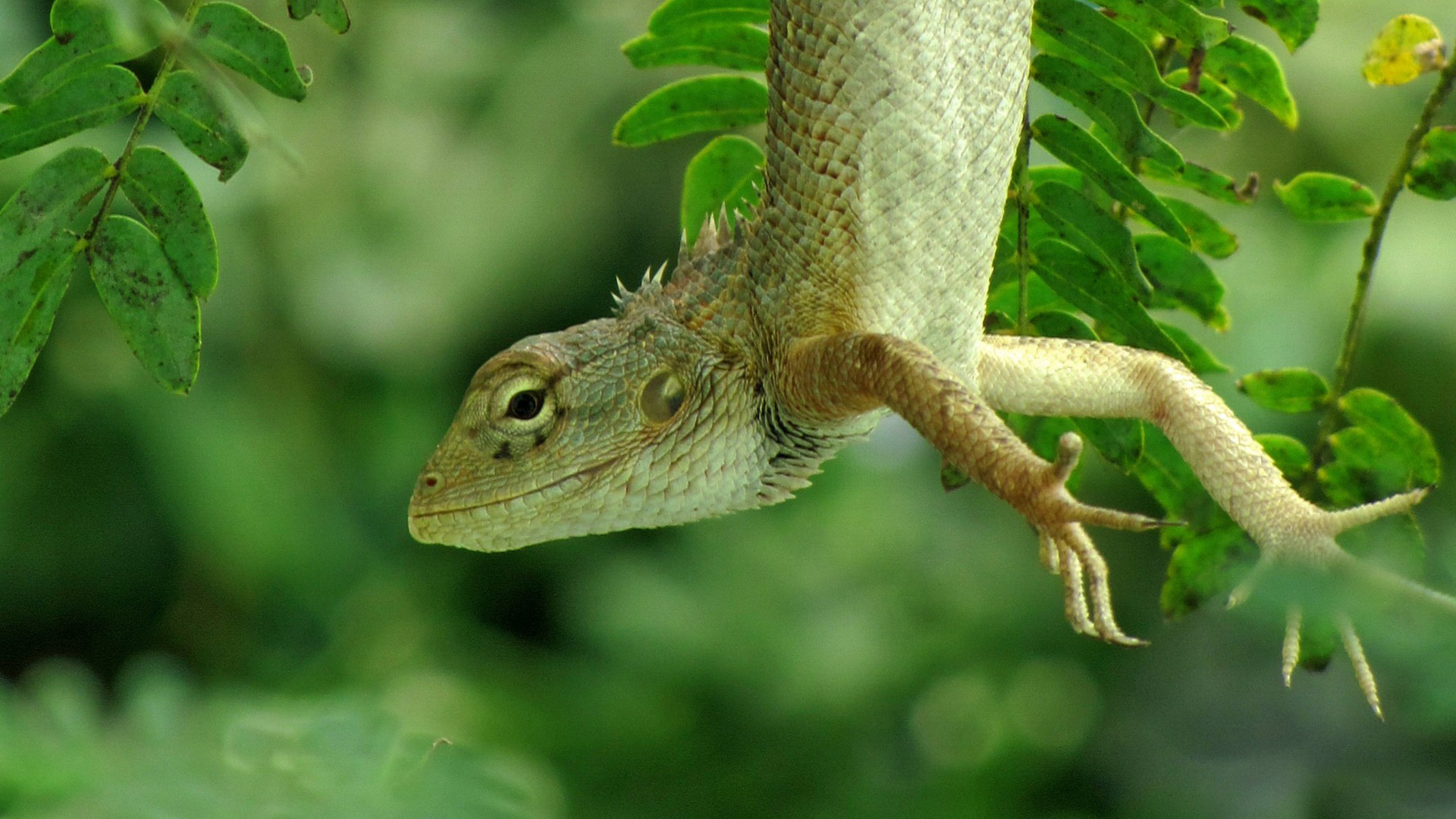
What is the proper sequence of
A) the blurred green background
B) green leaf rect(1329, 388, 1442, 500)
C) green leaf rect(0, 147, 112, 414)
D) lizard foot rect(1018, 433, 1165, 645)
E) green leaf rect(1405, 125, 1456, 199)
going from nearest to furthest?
lizard foot rect(1018, 433, 1165, 645) → green leaf rect(0, 147, 112, 414) → green leaf rect(1405, 125, 1456, 199) → green leaf rect(1329, 388, 1442, 500) → the blurred green background

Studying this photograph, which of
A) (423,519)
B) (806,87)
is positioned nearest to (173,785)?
(423,519)

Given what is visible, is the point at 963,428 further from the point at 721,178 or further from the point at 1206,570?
the point at 721,178

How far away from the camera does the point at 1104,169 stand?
207cm

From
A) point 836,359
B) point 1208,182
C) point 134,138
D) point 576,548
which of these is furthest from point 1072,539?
point 576,548

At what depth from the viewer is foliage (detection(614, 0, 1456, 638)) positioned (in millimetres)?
2055

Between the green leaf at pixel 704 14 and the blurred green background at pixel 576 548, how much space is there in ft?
9.89

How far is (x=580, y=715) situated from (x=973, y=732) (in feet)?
5.76

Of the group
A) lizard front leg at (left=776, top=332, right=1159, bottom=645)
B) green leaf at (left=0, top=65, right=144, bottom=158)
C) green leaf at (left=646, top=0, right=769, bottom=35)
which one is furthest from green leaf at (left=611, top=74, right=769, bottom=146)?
green leaf at (left=0, top=65, right=144, bottom=158)

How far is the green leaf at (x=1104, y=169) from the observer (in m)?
2.05

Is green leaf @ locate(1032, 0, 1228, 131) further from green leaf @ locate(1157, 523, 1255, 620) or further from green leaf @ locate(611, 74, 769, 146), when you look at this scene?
green leaf @ locate(1157, 523, 1255, 620)

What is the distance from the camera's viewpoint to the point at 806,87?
2.05 meters

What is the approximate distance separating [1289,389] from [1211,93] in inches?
20.4

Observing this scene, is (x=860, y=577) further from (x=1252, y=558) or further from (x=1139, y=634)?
(x=1252, y=558)

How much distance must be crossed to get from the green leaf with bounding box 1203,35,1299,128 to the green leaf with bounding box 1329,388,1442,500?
19.0 inches
